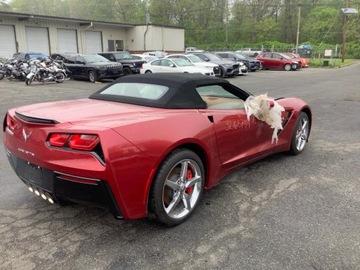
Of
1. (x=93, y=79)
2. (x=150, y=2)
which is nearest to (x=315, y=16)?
(x=150, y=2)

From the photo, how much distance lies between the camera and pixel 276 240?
115 inches

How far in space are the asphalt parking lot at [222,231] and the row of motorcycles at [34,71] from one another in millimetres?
14403

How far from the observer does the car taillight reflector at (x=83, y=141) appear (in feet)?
8.46

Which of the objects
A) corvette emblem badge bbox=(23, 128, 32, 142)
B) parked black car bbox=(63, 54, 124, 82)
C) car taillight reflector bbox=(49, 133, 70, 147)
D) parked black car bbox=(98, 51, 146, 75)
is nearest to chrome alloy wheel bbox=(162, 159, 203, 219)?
car taillight reflector bbox=(49, 133, 70, 147)

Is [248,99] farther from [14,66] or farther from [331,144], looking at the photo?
[14,66]

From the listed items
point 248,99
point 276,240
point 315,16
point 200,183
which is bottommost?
point 276,240

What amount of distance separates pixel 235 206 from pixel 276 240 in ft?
2.31

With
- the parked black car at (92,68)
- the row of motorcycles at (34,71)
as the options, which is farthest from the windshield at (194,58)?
the row of motorcycles at (34,71)

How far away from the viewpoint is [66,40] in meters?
33.0

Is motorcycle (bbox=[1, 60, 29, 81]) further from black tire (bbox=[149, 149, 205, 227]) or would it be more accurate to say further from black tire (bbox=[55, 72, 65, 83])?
black tire (bbox=[149, 149, 205, 227])

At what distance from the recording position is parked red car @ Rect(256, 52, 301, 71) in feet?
95.0

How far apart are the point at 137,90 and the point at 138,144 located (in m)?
1.27

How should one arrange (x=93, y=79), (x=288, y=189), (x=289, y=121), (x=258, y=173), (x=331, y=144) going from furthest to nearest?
(x=93, y=79) → (x=331, y=144) → (x=289, y=121) → (x=258, y=173) → (x=288, y=189)

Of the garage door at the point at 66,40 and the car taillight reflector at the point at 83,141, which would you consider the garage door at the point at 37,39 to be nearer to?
the garage door at the point at 66,40
